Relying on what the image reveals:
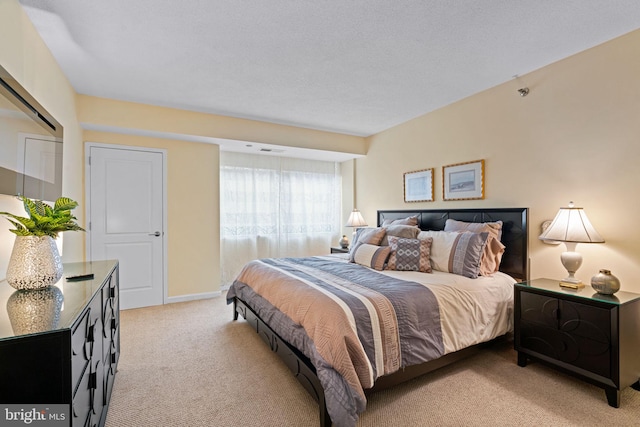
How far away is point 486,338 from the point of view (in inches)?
94.5

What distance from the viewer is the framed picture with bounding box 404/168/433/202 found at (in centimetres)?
392

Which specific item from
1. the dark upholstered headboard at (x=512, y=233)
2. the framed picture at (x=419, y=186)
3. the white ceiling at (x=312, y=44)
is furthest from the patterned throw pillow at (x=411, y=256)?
the white ceiling at (x=312, y=44)

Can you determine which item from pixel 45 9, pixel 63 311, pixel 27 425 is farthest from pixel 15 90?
pixel 27 425

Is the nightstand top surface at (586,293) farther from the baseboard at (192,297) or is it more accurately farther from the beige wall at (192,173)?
the baseboard at (192,297)

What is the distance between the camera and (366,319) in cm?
187

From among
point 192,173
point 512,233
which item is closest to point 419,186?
point 512,233

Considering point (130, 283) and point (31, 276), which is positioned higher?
point (31, 276)

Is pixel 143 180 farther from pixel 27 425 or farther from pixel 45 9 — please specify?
pixel 27 425

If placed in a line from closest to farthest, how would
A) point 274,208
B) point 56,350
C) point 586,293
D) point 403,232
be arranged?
point 56,350
point 586,293
point 403,232
point 274,208

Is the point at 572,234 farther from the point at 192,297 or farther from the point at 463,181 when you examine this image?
the point at 192,297

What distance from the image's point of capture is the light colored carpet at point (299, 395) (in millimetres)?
1819

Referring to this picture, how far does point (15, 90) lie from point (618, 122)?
4.02 meters

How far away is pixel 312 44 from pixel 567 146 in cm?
234

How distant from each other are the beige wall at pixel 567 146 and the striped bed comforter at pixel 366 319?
30.7 inches
